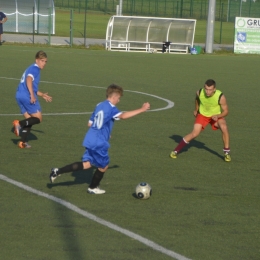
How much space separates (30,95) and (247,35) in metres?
28.2

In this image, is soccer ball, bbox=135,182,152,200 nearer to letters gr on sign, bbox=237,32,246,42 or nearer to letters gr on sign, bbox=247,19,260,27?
letters gr on sign, bbox=237,32,246,42

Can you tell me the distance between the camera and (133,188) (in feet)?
30.0

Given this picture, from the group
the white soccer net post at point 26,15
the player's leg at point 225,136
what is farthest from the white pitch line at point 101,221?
the white soccer net post at point 26,15

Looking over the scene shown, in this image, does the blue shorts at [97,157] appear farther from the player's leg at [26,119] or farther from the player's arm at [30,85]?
the player's leg at [26,119]

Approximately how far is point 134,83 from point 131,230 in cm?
1513

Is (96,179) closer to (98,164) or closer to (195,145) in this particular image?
(98,164)

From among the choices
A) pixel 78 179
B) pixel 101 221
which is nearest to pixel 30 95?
pixel 78 179

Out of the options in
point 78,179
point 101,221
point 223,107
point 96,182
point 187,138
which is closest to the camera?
point 101,221

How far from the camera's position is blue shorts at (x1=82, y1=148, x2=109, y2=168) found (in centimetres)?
842

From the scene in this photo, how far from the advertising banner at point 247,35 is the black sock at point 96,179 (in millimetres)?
30121

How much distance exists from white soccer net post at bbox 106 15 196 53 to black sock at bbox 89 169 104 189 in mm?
29348

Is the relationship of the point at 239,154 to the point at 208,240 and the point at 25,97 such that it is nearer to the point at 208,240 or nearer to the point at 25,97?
the point at 25,97

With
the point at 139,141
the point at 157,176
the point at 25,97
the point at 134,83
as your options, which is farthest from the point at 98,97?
the point at 157,176

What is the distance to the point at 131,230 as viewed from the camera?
23.9 ft
